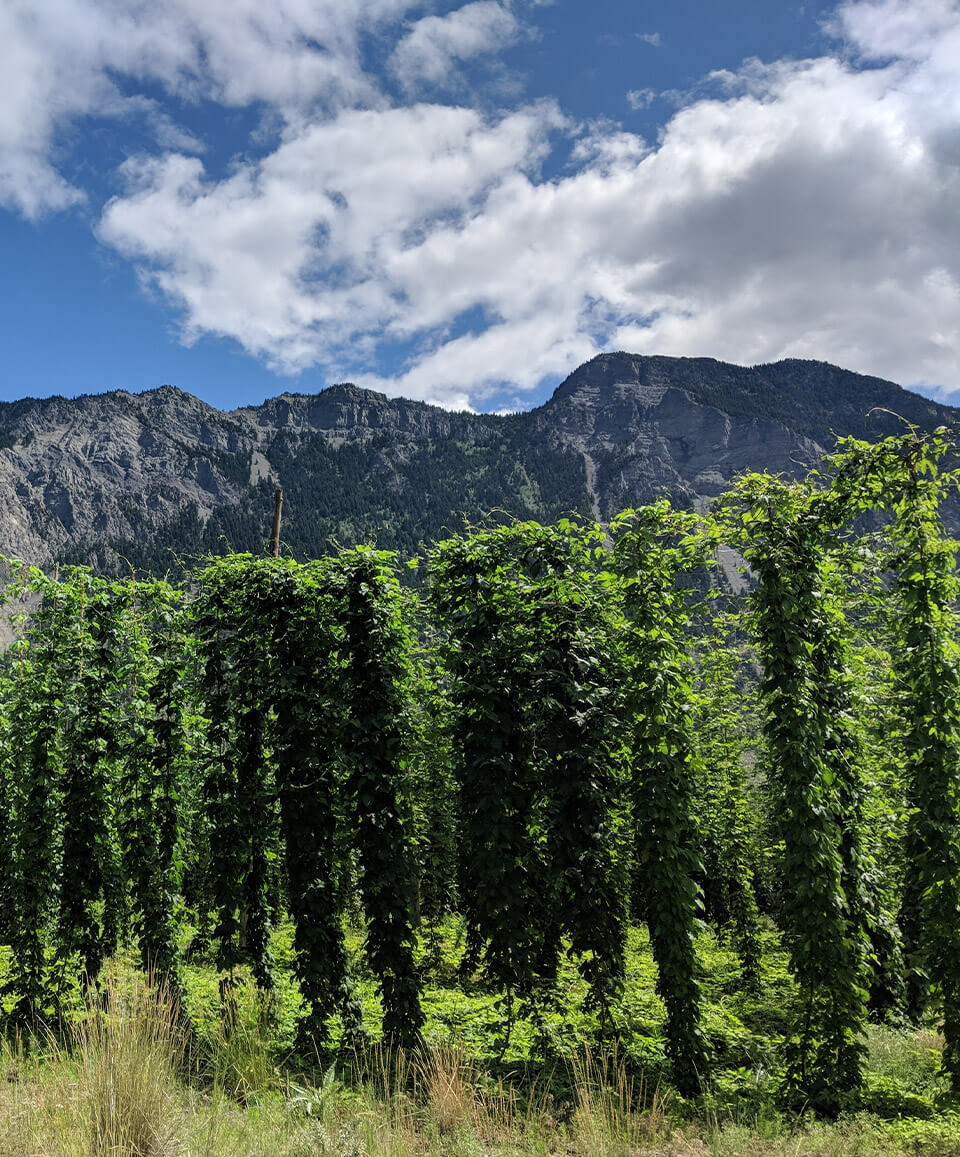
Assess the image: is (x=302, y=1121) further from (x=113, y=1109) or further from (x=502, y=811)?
(x=502, y=811)

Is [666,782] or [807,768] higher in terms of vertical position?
[807,768]

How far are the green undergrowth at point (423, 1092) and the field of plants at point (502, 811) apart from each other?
0.08 meters

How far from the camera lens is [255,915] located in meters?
9.66

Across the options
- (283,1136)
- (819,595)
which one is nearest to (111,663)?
(283,1136)

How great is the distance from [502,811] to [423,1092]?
2.94m

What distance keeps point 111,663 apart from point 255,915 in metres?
4.46

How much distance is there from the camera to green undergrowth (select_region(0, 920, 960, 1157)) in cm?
448

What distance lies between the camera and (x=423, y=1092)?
22.3 ft

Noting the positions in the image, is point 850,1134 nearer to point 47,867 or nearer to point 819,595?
point 819,595

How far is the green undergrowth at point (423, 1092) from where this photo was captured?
14.7 ft

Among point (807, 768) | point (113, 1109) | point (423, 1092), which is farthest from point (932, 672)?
point (113, 1109)

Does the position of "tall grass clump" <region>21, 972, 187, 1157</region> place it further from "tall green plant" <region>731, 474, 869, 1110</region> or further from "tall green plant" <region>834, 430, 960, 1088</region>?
"tall green plant" <region>834, 430, 960, 1088</region>

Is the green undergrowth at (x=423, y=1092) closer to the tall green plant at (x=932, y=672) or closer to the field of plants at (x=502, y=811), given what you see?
the field of plants at (x=502, y=811)

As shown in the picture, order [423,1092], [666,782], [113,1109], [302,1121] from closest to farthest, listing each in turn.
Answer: [113,1109] < [302,1121] < [423,1092] < [666,782]
